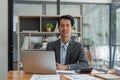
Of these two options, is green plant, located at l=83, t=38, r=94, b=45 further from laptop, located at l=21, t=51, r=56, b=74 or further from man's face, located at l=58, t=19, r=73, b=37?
laptop, located at l=21, t=51, r=56, b=74

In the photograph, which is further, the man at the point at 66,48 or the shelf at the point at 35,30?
the shelf at the point at 35,30

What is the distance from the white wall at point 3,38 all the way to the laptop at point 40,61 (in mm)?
2824

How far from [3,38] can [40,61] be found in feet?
9.66

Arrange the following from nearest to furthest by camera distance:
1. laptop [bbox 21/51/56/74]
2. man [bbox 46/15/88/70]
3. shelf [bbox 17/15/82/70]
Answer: laptop [bbox 21/51/56/74] < man [bbox 46/15/88/70] < shelf [bbox 17/15/82/70]

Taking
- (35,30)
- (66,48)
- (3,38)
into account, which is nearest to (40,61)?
(66,48)

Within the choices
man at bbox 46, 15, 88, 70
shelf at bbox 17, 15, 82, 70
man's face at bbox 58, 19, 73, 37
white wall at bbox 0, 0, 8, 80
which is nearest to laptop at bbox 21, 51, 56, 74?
man at bbox 46, 15, 88, 70

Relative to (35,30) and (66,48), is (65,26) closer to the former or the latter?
(66,48)

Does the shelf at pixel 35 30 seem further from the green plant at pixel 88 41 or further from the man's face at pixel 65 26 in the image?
the man's face at pixel 65 26

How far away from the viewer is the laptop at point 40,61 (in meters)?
1.79

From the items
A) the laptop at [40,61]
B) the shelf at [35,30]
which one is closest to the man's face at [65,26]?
the laptop at [40,61]

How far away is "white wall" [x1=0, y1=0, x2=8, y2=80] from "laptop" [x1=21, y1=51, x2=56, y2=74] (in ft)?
9.26

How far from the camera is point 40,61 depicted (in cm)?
181

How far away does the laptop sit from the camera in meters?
1.79

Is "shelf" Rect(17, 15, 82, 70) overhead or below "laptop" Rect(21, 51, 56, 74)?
overhead
